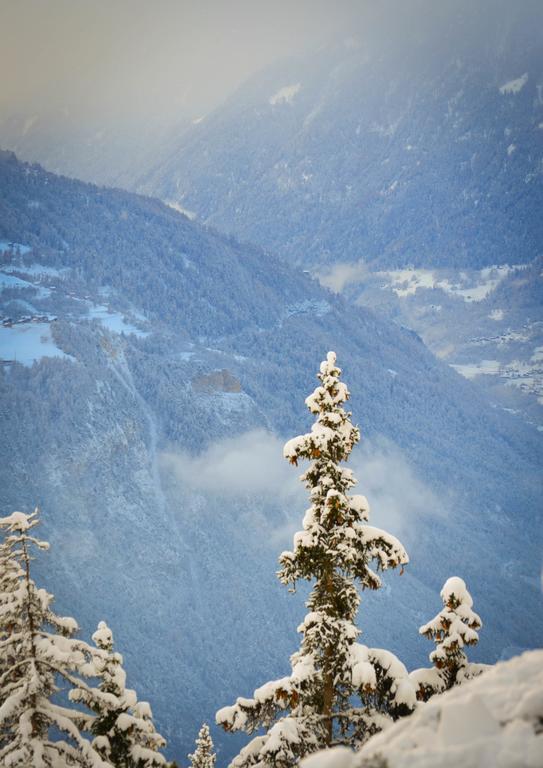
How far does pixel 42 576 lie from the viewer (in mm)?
143500

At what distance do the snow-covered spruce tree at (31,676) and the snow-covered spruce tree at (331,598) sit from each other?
10.6 ft

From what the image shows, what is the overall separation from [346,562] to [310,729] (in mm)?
3117

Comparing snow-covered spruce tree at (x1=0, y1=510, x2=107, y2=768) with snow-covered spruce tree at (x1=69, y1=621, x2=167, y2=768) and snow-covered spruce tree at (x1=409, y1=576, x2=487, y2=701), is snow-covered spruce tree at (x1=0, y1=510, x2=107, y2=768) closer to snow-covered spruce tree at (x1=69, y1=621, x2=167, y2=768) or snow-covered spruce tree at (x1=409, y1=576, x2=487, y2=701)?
snow-covered spruce tree at (x1=69, y1=621, x2=167, y2=768)

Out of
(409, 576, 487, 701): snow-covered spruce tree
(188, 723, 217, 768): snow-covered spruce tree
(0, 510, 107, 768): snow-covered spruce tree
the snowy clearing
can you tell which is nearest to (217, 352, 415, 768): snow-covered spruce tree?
(409, 576, 487, 701): snow-covered spruce tree

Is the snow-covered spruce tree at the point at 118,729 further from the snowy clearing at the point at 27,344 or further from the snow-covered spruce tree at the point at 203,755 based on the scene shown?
Answer: the snowy clearing at the point at 27,344

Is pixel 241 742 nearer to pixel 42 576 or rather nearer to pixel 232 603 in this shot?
pixel 232 603

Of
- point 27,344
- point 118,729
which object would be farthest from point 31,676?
point 27,344

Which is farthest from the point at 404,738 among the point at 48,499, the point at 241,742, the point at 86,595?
the point at 48,499

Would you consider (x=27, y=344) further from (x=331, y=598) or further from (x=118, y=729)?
(x=331, y=598)

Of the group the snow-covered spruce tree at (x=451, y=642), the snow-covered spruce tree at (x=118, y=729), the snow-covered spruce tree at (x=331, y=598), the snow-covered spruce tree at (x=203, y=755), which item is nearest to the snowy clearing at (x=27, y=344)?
the snow-covered spruce tree at (x=203, y=755)

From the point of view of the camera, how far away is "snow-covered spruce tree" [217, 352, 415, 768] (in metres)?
12.6

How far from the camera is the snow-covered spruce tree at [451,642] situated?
43.6 ft

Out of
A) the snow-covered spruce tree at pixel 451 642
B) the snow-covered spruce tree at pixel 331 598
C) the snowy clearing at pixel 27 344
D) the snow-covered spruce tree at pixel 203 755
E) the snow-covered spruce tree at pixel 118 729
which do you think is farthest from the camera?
the snowy clearing at pixel 27 344

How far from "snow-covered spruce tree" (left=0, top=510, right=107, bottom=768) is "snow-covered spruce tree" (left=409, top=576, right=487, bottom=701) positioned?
649 cm
